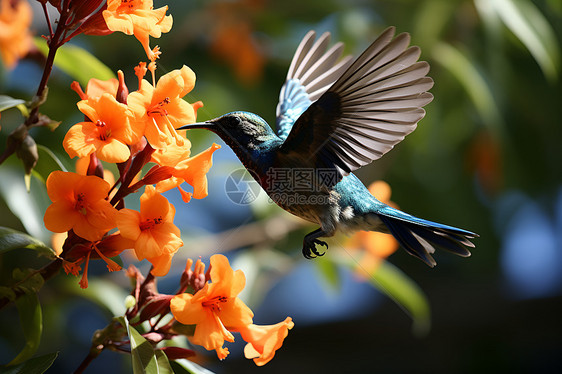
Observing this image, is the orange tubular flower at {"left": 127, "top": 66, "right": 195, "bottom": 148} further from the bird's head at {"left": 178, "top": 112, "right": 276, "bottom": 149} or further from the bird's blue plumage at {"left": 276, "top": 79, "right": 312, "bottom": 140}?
the bird's blue plumage at {"left": 276, "top": 79, "right": 312, "bottom": 140}

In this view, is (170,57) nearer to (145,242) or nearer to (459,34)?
(459,34)

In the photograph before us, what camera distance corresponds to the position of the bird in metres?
0.84

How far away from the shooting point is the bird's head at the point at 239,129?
985 mm

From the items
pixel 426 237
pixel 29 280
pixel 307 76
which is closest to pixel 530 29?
pixel 307 76

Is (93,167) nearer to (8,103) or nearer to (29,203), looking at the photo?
(8,103)

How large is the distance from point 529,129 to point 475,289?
0.74 m

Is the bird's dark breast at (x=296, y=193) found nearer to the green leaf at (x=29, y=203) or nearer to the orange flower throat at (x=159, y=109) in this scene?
the orange flower throat at (x=159, y=109)

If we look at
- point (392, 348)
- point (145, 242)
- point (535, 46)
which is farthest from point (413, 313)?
point (145, 242)

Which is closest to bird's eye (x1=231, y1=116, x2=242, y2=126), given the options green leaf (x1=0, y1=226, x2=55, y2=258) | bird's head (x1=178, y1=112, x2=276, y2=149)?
bird's head (x1=178, y1=112, x2=276, y2=149)

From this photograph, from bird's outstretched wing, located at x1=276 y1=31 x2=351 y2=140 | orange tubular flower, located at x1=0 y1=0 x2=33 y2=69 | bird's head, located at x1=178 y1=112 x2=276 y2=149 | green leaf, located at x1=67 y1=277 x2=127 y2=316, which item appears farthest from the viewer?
green leaf, located at x1=67 y1=277 x2=127 y2=316

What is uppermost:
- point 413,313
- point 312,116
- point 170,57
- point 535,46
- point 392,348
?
point 535,46

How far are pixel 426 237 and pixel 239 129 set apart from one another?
1.14ft

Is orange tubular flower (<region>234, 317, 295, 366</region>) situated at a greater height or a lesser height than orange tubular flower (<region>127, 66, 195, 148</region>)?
lesser

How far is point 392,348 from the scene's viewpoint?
111 inches
